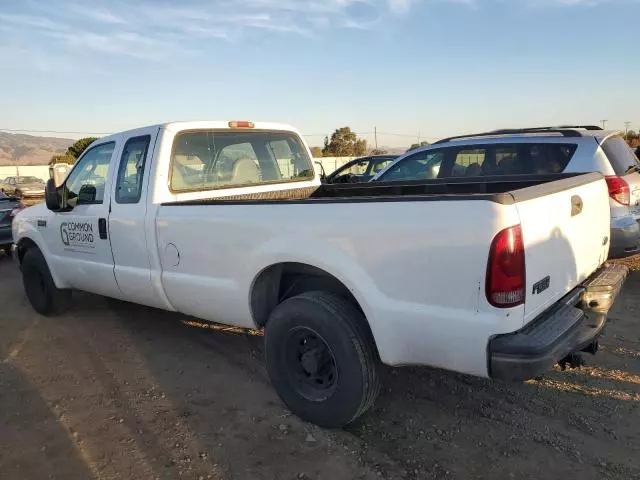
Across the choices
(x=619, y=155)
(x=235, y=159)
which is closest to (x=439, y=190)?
(x=235, y=159)

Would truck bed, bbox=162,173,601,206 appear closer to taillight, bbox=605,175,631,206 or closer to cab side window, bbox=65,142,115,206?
cab side window, bbox=65,142,115,206

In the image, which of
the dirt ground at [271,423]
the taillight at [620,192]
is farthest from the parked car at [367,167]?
the dirt ground at [271,423]

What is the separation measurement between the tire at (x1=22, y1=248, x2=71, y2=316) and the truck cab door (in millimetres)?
1530

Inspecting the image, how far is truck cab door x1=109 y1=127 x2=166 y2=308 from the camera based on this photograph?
13.8ft

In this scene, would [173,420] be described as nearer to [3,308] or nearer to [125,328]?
[125,328]

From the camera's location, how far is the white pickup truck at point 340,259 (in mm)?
2482

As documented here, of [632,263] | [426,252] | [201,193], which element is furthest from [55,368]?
[632,263]

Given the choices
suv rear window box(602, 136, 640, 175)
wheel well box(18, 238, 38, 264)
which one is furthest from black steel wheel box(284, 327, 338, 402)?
suv rear window box(602, 136, 640, 175)

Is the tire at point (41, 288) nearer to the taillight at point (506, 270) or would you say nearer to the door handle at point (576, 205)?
the taillight at point (506, 270)

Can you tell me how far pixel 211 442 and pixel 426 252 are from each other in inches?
68.4

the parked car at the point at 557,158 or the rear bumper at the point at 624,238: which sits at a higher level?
the parked car at the point at 557,158

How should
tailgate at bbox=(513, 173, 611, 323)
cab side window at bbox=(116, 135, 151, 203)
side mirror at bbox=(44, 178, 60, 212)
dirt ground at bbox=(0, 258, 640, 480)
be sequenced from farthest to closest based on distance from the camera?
side mirror at bbox=(44, 178, 60, 212) < cab side window at bbox=(116, 135, 151, 203) < dirt ground at bbox=(0, 258, 640, 480) < tailgate at bbox=(513, 173, 611, 323)

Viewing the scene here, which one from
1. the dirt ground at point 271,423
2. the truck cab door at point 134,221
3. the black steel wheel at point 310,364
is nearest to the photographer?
the dirt ground at point 271,423

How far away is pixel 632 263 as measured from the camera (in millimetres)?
6969
